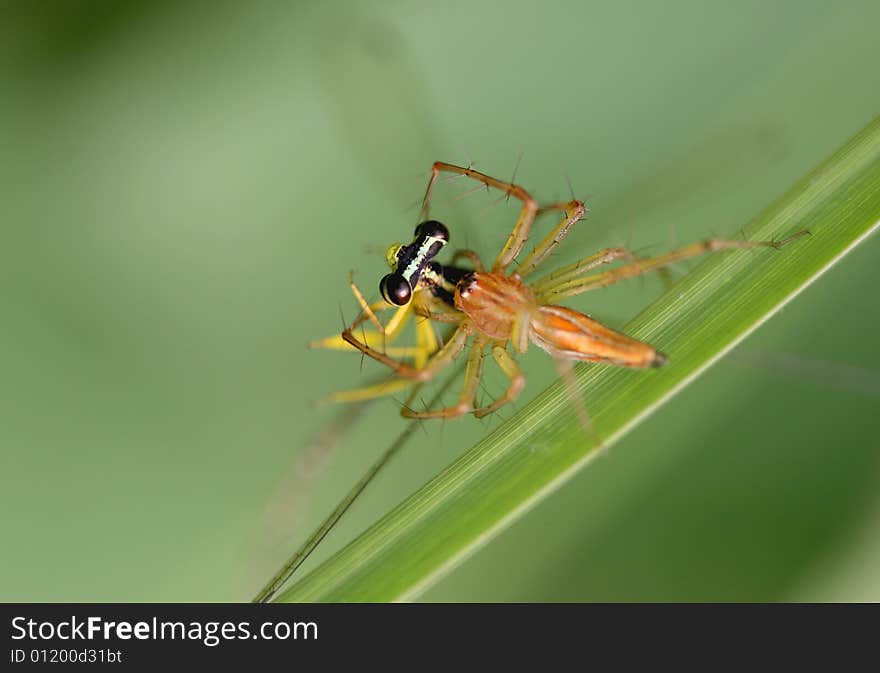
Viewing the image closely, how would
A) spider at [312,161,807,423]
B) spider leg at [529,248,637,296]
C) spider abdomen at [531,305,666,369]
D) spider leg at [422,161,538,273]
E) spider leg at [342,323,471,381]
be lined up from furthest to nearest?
spider leg at [529,248,637,296], spider leg at [422,161,538,273], spider at [312,161,807,423], spider leg at [342,323,471,381], spider abdomen at [531,305,666,369]

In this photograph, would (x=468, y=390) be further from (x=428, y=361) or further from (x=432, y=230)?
(x=432, y=230)

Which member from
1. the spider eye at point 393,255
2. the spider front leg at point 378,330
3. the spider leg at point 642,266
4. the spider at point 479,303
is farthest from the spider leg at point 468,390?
the spider eye at point 393,255

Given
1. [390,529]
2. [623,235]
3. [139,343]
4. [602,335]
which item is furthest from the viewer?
[139,343]

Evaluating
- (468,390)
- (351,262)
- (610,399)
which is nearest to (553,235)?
(468,390)

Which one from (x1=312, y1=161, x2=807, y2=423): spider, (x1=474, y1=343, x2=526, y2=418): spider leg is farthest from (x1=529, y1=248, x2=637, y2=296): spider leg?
(x1=474, y1=343, x2=526, y2=418): spider leg

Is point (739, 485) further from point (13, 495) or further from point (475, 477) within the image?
point (13, 495)

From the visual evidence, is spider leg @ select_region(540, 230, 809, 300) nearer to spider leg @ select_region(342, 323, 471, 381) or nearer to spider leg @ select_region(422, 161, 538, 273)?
spider leg @ select_region(422, 161, 538, 273)
